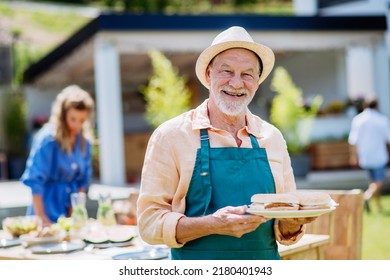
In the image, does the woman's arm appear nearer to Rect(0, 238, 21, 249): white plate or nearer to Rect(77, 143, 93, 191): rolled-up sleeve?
Rect(77, 143, 93, 191): rolled-up sleeve

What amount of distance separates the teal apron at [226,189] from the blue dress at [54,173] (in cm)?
191

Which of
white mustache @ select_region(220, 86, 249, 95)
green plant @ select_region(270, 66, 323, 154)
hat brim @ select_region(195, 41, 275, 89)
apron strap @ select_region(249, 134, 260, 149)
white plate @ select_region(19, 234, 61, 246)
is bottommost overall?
white plate @ select_region(19, 234, 61, 246)

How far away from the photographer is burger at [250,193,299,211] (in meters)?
2.29

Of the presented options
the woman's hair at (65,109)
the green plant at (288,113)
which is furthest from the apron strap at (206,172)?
the green plant at (288,113)

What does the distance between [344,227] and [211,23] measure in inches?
284

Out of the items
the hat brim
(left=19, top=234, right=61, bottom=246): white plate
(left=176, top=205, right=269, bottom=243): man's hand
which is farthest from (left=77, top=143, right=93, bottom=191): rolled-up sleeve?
(left=176, top=205, right=269, bottom=243): man's hand

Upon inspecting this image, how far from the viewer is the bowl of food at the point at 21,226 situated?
12.5 ft

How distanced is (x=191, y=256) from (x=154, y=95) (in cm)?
748

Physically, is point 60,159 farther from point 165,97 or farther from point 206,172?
point 165,97

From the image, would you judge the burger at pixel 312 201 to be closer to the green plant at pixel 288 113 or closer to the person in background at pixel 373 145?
the person in background at pixel 373 145

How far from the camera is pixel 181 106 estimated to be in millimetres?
9922

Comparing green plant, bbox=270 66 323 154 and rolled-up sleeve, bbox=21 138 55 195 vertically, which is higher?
green plant, bbox=270 66 323 154

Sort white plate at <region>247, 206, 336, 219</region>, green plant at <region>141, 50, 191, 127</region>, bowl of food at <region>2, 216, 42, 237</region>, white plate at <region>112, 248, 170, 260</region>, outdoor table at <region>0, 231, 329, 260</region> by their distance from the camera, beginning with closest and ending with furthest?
white plate at <region>247, 206, 336, 219</region> → white plate at <region>112, 248, 170, 260</region> → outdoor table at <region>0, 231, 329, 260</region> → bowl of food at <region>2, 216, 42, 237</region> → green plant at <region>141, 50, 191, 127</region>

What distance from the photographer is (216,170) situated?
245cm
